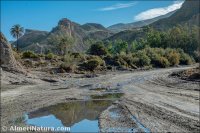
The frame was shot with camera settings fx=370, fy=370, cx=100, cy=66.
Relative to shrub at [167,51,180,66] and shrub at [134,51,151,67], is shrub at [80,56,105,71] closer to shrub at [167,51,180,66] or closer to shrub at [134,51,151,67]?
shrub at [134,51,151,67]

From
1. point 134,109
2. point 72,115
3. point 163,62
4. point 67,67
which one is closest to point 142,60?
point 163,62

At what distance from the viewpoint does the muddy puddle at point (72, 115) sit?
2026 cm

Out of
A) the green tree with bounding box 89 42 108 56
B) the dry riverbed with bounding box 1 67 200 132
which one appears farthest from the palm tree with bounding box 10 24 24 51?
the dry riverbed with bounding box 1 67 200 132

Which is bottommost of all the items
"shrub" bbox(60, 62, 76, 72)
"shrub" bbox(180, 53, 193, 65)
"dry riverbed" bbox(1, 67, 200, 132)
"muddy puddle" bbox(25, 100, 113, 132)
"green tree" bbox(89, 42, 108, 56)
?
"muddy puddle" bbox(25, 100, 113, 132)

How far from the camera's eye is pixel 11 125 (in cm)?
1942

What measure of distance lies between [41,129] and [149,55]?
7775 cm

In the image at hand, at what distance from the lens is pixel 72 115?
23703 millimetres

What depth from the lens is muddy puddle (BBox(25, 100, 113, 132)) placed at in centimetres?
2026

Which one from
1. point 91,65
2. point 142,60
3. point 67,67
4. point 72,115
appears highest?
point 142,60

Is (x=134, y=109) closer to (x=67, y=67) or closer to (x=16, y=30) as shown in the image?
(x=67, y=67)

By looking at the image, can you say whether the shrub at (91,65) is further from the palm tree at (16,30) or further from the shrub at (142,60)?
the palm tree at (16,30)

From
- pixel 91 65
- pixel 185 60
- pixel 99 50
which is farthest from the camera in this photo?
pixel 99 50

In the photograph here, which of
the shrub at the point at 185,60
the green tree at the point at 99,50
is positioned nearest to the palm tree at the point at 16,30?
the green tree at the point at 99,50

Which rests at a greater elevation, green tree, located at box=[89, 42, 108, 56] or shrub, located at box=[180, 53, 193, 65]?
green tree, located at box=[89, 42, 108, 56]
